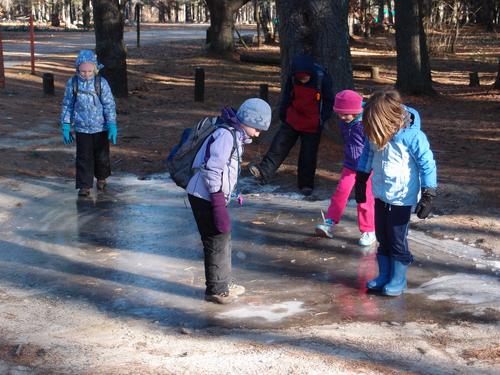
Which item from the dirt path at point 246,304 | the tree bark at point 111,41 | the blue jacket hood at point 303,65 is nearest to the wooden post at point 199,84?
the tree bark at point 111,41

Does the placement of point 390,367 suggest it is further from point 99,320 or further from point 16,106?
point 16,106

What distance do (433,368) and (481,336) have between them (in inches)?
27.0

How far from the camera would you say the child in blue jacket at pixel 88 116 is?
29.5 ft

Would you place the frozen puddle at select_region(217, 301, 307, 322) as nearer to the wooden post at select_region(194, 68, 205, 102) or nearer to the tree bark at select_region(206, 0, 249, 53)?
the wooden post at select_region(194, 68, 205, 102)

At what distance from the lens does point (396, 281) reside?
239 inches

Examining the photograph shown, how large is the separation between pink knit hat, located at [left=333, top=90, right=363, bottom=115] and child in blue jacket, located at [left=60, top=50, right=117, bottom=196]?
3.03m

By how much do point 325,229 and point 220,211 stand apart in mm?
2150

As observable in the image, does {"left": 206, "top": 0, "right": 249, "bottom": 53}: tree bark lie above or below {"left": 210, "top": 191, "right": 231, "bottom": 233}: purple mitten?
above

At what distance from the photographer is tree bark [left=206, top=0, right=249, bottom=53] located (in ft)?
100

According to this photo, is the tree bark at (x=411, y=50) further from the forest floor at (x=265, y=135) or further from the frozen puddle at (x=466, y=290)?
the frozen puddle at (x=466, y=290)

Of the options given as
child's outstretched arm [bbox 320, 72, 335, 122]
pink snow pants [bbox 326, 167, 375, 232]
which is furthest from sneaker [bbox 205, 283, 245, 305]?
child's outstretched arm [bbox 320, 72, 335, 122]

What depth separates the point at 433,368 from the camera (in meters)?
4.71

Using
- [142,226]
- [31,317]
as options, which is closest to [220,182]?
[31,317]

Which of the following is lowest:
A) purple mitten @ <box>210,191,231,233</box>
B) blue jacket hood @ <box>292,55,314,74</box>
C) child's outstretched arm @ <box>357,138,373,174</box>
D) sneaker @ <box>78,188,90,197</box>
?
sneaker @ <box>78,188,90,197</box>
